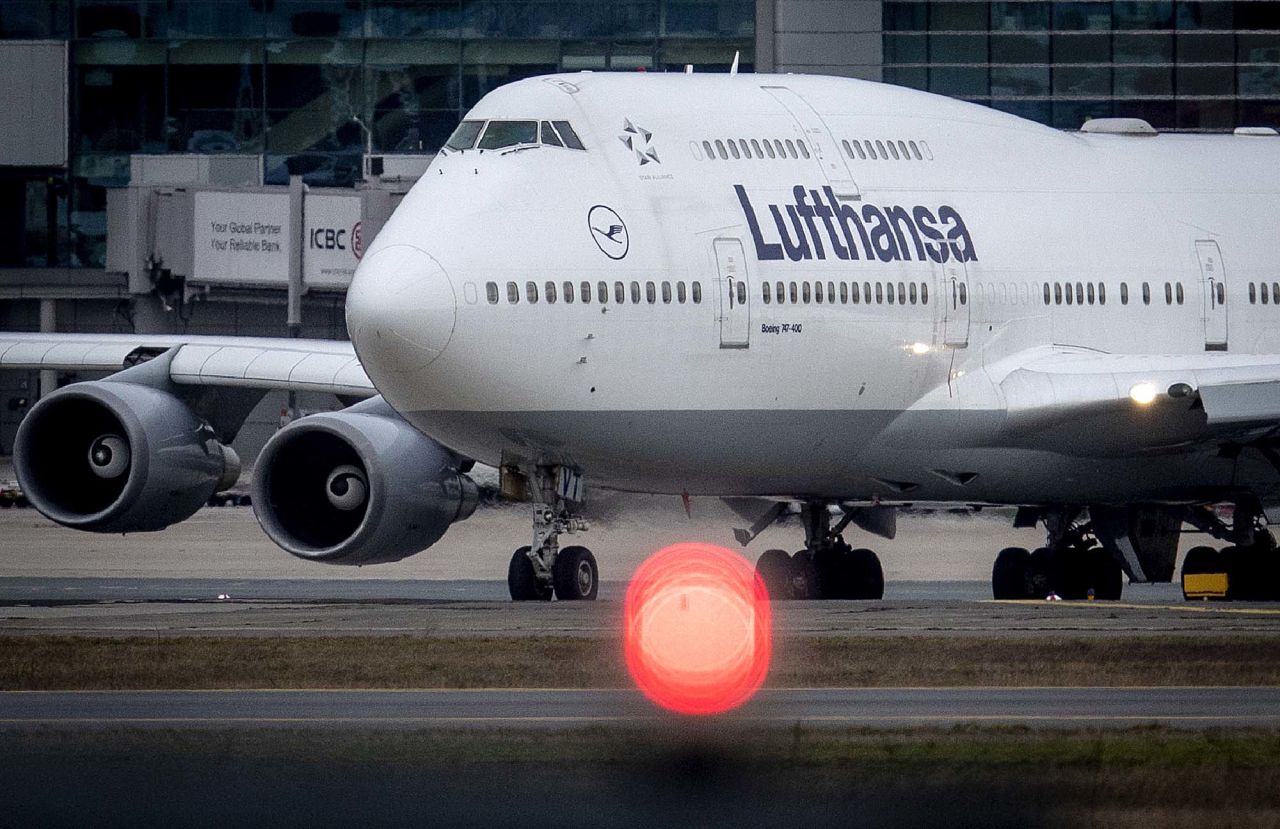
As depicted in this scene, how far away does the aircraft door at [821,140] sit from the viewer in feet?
77.4

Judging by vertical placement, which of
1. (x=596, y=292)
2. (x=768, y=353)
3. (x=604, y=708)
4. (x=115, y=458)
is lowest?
(x=604, y=708)

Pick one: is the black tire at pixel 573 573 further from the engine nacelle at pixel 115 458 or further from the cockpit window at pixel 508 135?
the engine nacelle at pixel 115 458

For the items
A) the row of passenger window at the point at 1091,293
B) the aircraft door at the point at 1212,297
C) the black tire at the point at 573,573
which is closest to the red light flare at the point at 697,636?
the black tire at the point at 573,573

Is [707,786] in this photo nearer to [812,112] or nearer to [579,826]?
[579,826]

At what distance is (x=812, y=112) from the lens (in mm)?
24031

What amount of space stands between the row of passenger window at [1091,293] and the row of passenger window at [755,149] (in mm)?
3024

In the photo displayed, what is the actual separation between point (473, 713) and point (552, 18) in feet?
135

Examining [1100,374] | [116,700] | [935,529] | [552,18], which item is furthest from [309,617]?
[552,18]

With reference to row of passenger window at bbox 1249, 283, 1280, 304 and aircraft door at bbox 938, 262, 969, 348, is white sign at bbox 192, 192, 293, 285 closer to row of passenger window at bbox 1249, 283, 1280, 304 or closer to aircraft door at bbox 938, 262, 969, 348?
row of passenger window at bbox 1249, 283, 1280, 304

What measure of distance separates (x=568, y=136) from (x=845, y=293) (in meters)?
3.10

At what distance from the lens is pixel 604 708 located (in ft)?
44.7

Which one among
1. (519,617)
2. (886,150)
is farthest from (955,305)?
(519,617)

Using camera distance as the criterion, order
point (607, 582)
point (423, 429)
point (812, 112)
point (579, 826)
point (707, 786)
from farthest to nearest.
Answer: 1. point (607, 582)
2. point (812, 112)
3. point (423, 429)
4. point (707, 786)
5. point (579, 826)

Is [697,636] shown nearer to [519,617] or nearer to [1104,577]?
[519,617]
